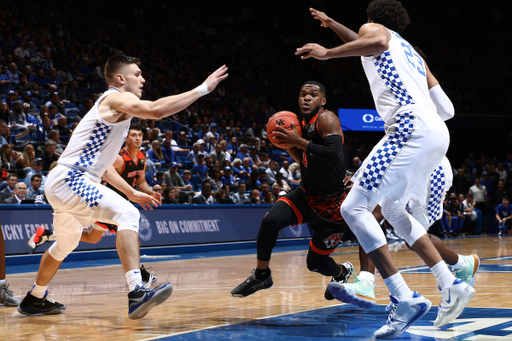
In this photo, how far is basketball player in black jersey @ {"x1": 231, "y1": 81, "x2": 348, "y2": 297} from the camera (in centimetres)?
488

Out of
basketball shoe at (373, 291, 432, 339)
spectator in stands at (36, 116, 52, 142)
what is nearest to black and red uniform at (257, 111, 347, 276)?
basketball shoe at (373, 291, 432, 339)

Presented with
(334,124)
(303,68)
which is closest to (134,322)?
(334,124)

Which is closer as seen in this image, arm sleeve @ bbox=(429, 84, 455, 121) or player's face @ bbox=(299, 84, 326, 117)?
arm sleeve @ bbox=(429, 84, 455, 121)

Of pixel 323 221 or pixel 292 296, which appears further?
pixel 292 296

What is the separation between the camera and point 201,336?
12.4 feet

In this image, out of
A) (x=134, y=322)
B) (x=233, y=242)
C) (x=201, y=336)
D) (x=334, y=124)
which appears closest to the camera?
(x=201, y=336)

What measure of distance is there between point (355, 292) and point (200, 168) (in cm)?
1077

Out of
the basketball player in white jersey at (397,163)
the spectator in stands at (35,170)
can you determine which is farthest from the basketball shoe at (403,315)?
the spectator in stands at (35,170)

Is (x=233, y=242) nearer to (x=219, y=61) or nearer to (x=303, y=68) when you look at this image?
(x=219, y=61)

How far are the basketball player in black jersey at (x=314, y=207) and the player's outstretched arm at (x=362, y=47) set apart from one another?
1.06m

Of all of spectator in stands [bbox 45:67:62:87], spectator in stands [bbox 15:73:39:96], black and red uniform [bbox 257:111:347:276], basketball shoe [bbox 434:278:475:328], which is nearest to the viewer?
basketball shoe [bbox 434:278:475:328]

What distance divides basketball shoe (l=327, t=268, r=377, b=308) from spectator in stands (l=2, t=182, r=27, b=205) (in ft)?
23.8

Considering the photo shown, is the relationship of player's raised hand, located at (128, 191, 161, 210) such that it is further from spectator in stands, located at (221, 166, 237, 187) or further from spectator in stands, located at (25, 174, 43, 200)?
spectator in stands, located at (221, 166, 237, 187)

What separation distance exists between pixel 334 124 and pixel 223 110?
15.4 meters
